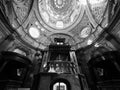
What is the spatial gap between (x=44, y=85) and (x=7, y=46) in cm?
658

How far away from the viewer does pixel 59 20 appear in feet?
62.5

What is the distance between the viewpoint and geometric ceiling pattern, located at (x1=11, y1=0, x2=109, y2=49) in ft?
38.9

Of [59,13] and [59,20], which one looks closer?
[59,20]

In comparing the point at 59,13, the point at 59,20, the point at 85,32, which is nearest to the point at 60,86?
the point at 85,32

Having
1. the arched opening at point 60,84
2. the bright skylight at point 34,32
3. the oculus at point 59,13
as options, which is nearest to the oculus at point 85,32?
the oculus at point 59,13

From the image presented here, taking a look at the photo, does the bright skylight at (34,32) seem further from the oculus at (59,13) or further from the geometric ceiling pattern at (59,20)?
the oculus at (59,13)

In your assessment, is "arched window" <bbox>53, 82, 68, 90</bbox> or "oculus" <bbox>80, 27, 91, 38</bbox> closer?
"arched window" <bbox>53, 82, 68, 90</bbox>

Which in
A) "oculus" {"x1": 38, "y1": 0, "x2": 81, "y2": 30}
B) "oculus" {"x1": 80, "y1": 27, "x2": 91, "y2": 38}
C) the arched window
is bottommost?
the arched window

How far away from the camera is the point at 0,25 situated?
27.0 feet

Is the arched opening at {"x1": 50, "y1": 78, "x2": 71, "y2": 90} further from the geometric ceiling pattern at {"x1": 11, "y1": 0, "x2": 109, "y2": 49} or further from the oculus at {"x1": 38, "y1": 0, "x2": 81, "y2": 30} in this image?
the oculus at {"x1": 38, "y1": 0, "x2": 81, "y2": 30}

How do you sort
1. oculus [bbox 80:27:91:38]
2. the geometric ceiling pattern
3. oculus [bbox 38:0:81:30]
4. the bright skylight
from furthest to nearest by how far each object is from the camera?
oculus [bbox 38:0:81:30], the bright skylight, oculus [bbox 80:27:91:38], the geometric ceiling pattern

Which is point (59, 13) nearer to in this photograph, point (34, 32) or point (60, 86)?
point (34, 32)

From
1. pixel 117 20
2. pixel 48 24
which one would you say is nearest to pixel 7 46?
pixel 48 24

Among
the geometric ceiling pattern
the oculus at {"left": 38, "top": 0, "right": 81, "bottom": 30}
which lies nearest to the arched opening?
the geometric ceiling pattern
